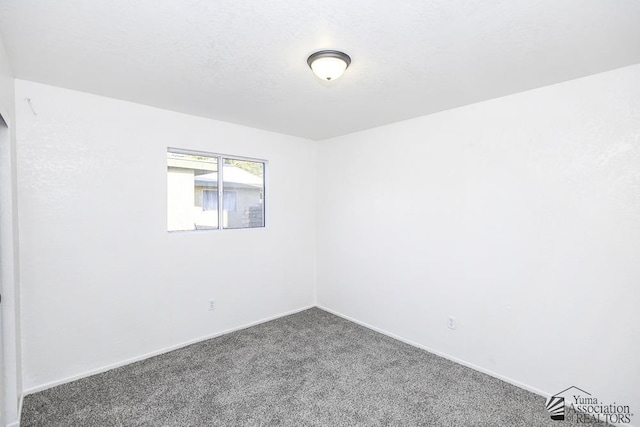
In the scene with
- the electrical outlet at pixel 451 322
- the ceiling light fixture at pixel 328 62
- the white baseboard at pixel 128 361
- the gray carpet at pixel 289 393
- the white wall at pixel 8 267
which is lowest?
the gray carpet at pixel 289 393

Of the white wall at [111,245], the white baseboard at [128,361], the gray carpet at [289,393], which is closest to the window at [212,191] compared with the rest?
the white wall at [111,245]

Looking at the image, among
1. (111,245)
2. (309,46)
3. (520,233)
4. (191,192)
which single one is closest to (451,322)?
(520,233)

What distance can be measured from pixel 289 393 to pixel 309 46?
8.50ft

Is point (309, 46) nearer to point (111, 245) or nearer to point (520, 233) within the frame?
point (520, 233)

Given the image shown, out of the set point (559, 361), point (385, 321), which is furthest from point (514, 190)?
point (385, 321)

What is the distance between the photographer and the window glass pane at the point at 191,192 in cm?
329

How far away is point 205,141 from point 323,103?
1.44 m

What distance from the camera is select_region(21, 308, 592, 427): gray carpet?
2.20m

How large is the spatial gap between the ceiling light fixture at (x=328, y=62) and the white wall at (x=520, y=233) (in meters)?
1.59

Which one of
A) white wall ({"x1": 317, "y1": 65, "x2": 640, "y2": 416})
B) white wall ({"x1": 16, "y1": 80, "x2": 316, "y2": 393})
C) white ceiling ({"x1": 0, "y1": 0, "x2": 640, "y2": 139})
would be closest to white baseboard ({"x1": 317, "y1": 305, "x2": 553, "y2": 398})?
white wall ({"x1": 317, "y1": 65, "x2": 640, "y2": 416})

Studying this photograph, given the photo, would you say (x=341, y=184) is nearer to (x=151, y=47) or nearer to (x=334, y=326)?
(x=334, y=326)

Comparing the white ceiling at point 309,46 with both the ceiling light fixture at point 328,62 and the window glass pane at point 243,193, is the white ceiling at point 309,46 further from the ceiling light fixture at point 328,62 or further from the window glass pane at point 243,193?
the window glass pane at point 243,193

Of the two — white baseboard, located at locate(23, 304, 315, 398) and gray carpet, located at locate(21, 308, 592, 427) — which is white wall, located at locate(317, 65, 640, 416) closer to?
gray carpet, located at locate(21, 308, 592, 427)

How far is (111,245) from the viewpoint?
2.81m
